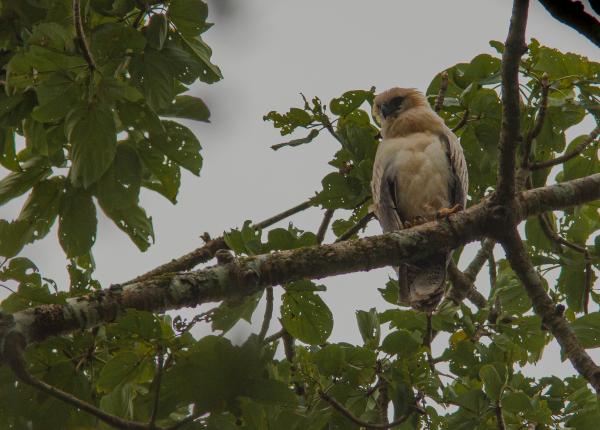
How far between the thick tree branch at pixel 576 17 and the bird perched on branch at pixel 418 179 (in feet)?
12.0

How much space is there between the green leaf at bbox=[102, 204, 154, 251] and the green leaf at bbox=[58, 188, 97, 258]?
0.10m

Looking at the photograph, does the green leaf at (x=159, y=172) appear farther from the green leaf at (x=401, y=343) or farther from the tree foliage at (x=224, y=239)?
the green leaf at (x=401, y=343)

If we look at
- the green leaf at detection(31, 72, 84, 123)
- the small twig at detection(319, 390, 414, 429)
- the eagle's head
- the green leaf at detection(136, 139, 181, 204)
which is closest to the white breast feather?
the eagle's head

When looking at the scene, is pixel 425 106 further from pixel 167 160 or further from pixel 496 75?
pixel 167 160

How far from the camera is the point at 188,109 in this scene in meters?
3.37

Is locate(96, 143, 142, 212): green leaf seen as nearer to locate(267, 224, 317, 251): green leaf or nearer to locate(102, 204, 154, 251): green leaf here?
locate(102, 204, 154, 251): green leaf

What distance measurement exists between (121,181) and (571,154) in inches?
90.8

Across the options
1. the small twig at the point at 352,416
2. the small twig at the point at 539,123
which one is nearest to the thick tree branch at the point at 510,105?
the small twig at the point at 539,123

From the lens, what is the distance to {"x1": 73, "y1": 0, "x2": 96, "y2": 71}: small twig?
2556 millimetres

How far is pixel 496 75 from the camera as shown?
3992mm

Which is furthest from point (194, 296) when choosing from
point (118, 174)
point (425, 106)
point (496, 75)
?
point (425, 106)

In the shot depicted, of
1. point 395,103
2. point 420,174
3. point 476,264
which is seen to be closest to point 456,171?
point 420,174

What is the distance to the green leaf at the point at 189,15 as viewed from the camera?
2.88 meters

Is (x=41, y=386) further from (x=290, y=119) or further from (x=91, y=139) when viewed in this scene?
(x=290, y=119)
